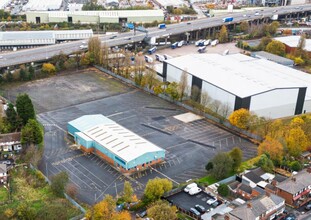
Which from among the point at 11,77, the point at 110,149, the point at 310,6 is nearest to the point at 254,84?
the point at 110,149

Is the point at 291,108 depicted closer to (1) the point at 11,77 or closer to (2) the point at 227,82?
(2) the point at 227,82

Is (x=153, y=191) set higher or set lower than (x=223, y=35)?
lower

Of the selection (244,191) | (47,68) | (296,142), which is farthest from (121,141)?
(47,68)

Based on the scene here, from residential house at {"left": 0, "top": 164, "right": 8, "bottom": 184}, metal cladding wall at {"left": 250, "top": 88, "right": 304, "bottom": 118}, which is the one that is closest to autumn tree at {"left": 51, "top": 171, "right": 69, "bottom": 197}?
residential house at {"left": 0, "top": 164, "right": 8, "bottom": 184}

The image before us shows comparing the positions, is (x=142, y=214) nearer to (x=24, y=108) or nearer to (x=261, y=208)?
(x=261, y=208)

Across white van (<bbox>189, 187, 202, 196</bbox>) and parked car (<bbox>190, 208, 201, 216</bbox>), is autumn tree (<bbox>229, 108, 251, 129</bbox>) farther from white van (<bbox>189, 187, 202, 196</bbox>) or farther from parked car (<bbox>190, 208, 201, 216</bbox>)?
parked car (<bbox>190, 208, 201, 216</bbox>)

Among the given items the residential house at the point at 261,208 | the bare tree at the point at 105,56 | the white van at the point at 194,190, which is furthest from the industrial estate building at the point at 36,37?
the residential house at the point at 261,208
